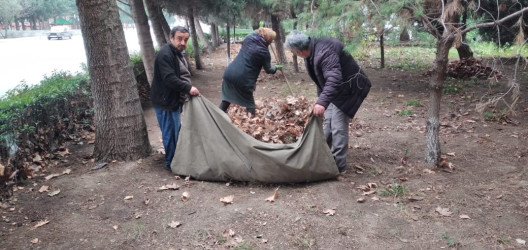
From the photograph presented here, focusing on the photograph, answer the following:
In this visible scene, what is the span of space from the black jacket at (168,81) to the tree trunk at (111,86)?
0.54m

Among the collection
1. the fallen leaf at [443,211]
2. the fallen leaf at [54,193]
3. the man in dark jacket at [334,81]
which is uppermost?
the man in dark jacket at [334,81]

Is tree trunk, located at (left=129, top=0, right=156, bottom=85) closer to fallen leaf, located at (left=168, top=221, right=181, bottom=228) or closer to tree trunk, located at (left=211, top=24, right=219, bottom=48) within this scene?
fallen leaf, located at (left=168, top=221, right=181, bottom=228)

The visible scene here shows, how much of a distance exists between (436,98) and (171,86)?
109 inches

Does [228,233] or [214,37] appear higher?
[214,37]

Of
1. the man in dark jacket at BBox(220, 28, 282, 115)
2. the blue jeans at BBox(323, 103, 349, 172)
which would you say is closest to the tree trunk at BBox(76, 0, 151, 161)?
the man in dark jacket at BBox(220, 28, 282, 115)

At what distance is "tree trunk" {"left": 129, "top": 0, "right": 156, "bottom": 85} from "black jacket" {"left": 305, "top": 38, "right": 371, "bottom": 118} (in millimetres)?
6149

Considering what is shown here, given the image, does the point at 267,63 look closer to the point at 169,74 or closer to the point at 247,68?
the point at 247,68

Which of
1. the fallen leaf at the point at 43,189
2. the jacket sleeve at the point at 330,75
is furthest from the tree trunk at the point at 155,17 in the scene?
the jacket sleeve at the point at 330,75

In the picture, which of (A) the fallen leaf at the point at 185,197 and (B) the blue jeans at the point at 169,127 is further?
(B) the blue jeans at the point at 169,127

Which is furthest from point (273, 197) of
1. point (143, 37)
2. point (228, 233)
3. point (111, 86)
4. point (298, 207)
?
point (143, 37)

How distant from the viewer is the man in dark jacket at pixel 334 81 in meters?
3.81

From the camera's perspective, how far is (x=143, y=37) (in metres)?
9.53

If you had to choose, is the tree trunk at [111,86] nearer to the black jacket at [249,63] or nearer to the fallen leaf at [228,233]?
the black jacket at [249,63]

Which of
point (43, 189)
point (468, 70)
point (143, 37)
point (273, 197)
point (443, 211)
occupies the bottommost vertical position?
point (443, 211)
